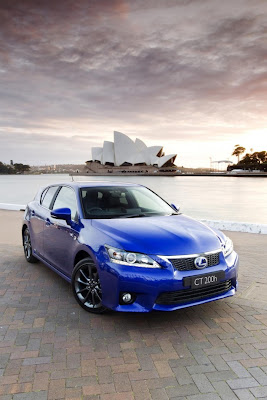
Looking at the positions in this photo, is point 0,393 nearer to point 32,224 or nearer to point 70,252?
point 70,252

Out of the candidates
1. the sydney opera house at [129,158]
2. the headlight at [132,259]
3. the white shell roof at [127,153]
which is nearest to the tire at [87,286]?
the headlight at [132,259]

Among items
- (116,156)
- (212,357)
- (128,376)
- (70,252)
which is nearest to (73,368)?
(128,376)

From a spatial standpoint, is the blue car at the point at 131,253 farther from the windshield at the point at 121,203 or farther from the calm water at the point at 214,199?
the calm water at the point at 214,199

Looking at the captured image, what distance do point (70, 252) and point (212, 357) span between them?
2089mm

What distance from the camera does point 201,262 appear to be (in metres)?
3.54

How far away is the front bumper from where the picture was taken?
3.36m

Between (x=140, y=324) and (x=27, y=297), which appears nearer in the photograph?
(x=140, y=324)

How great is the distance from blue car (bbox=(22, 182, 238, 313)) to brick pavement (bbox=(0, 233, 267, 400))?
33 cm

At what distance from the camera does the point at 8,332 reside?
3.59m

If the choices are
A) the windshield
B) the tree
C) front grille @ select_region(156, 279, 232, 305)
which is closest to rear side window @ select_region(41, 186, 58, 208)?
the windshield

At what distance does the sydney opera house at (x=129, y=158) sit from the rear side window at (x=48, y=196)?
89.6 meters

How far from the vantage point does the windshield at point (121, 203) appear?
14.9 feet

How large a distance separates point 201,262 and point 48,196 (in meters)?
3.04

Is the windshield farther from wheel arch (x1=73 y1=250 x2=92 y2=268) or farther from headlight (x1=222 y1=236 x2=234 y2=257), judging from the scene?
headlight (x1=222 y1=236 x2=234 y2=257)
